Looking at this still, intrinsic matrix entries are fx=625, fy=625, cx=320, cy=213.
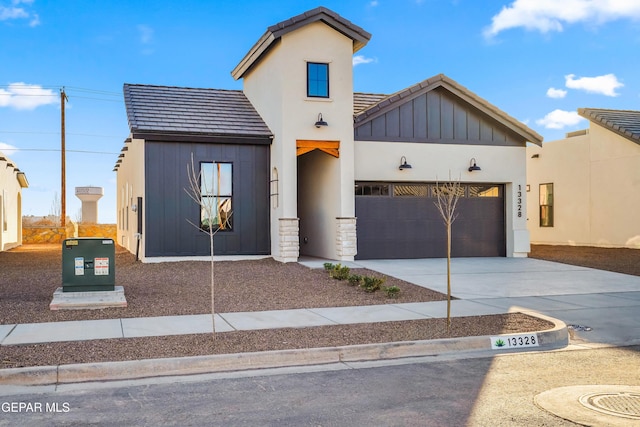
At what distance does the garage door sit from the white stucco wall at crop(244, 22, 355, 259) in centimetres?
89

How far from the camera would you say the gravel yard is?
7840mm

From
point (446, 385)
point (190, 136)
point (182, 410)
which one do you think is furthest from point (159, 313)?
point (190, 136)

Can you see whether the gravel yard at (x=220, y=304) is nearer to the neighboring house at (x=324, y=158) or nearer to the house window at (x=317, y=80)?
the neighboring house at (x=324, y=158)

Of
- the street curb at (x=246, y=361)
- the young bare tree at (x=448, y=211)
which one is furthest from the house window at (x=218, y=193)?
the street curb at (x=246, y=361)

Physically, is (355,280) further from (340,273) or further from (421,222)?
(421,222)

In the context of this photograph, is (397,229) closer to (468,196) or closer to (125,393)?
(468,196)

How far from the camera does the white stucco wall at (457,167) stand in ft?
64.2

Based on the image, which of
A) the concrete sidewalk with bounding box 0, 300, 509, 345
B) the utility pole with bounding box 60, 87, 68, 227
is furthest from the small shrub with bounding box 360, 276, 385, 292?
the utility pole with bounding box 60, 87, 68, 227

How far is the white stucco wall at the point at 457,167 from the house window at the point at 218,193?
398 cm

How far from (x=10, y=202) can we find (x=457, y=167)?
20.8 metres

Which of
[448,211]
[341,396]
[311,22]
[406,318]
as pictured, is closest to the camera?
[341,396]

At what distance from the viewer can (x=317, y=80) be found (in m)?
18.9

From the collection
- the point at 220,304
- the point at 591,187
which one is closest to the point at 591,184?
the point at 591,187

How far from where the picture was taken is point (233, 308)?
11141 millimetres
